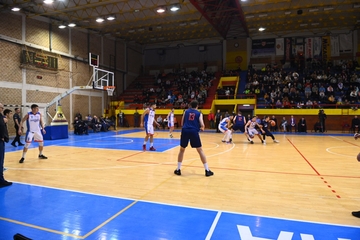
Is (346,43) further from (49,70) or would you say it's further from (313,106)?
(49,70)

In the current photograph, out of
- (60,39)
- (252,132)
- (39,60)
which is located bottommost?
(252,132)

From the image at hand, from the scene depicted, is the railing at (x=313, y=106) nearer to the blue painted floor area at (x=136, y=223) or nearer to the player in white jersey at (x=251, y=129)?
the player in white jersey at (x=251, y=129)

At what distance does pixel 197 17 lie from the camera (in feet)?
75.4

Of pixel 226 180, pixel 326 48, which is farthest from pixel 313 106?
pixel 226 180

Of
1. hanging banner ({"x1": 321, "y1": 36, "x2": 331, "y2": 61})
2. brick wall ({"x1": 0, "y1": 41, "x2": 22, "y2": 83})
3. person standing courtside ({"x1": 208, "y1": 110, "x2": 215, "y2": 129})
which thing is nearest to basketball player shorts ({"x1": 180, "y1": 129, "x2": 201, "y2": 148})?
person standing courtside ({"x1": 208, "y1": 110, "x2": 215, "y2": 129})

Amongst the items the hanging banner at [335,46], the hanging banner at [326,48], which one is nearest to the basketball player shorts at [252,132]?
the hanging banner at [326,48]

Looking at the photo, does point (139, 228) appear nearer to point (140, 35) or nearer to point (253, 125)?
point (253, 125)

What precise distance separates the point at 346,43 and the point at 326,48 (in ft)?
6.59

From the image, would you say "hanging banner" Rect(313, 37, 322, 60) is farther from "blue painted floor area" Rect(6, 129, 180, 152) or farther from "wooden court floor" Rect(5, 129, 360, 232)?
"wooden court floor" Rect(5, 129, 360, 232)

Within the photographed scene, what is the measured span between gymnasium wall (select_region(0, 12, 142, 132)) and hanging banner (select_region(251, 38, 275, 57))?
53.0 ft

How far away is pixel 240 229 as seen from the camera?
3299 millimetres

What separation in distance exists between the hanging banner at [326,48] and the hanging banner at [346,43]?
1.27m

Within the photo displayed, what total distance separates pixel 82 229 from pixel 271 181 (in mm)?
4069

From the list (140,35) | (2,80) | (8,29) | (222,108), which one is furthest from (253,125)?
(140,35)
